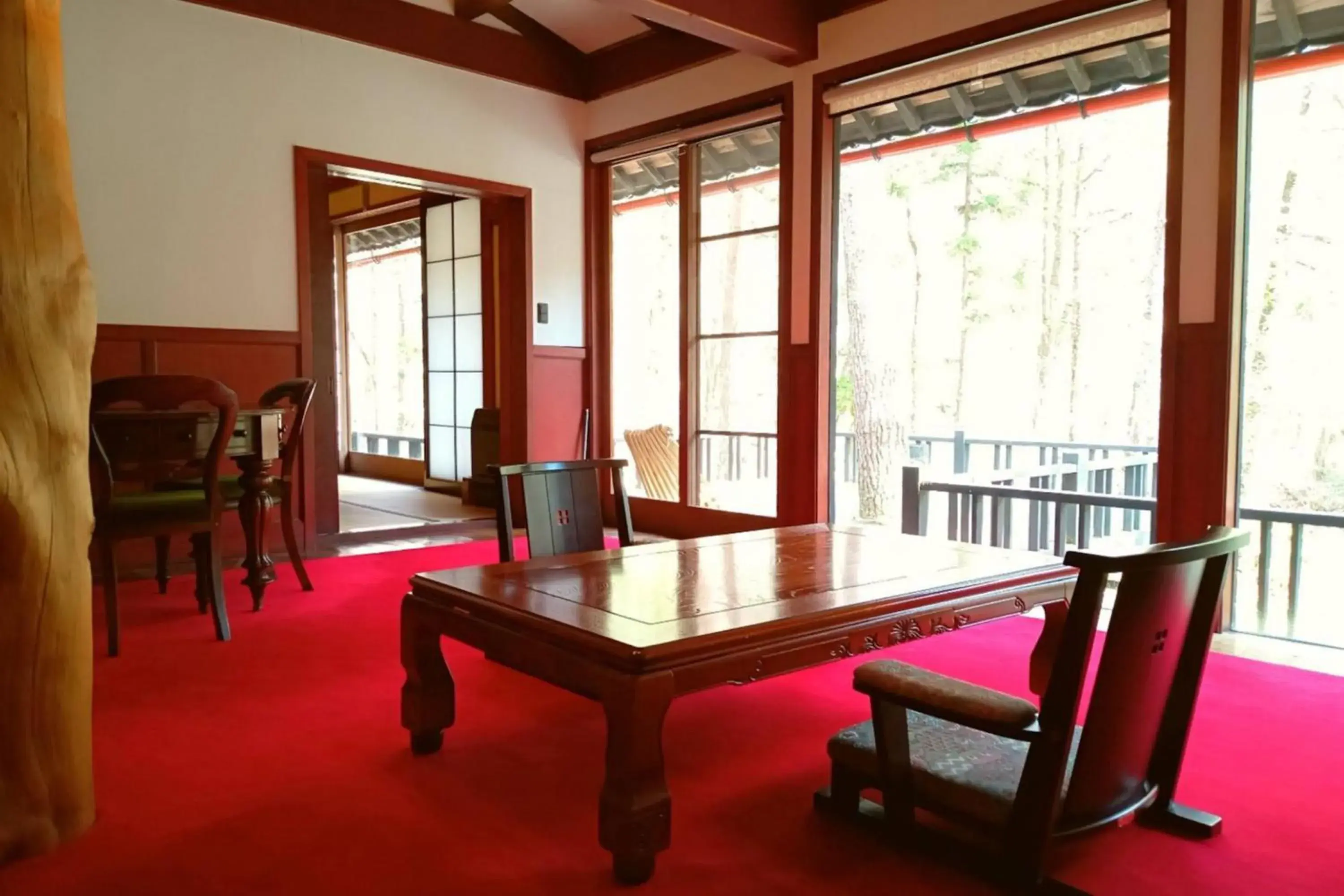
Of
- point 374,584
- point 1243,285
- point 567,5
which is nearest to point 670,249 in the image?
point 567,5

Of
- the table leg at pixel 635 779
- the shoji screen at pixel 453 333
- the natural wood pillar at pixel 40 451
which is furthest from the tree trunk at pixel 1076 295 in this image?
the natural wood pillar at pixel 40 451

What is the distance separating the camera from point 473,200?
674cm

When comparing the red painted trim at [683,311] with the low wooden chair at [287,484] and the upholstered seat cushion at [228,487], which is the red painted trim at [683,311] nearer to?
the low wooden chair at [287,484]

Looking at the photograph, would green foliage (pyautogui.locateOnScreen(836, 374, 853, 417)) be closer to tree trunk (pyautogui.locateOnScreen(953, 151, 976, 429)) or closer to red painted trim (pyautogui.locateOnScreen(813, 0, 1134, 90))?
tree trunk (pyautogui.locateOnScreen(953, 151, 976, 429))

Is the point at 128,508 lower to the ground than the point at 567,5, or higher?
lower

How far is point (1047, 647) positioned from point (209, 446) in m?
2.56

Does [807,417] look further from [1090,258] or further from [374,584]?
[1090,258]

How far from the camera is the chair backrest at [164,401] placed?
281 centimetres

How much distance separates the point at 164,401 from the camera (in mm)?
2863

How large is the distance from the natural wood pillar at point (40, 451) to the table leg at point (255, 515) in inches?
64.3

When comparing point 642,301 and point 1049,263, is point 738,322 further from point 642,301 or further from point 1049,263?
point 1049,263

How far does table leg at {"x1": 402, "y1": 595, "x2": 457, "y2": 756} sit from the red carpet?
6 centimetres

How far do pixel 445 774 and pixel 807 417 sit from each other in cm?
293

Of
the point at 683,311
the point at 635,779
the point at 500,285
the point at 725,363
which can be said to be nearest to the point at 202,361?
the point at 500,285
